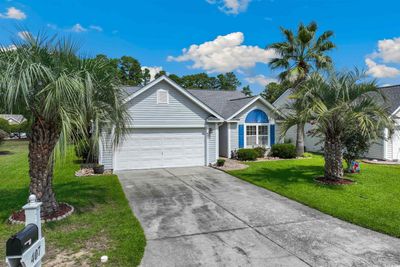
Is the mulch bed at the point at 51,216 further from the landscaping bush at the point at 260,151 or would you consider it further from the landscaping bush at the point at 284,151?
the landscaping bush at the point at 284,151

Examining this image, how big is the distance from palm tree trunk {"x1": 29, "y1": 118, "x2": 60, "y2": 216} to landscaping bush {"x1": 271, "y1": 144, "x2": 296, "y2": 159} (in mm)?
15627

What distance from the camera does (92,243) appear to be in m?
5.65

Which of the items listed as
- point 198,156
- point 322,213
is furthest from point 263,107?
point 322,213

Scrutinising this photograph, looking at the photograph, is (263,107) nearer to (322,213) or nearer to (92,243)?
(322,213)

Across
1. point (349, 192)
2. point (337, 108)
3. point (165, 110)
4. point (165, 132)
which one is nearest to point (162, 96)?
point (165, 110)

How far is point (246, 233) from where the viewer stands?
246 inches

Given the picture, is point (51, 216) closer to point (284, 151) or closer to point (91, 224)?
point (91, 224)

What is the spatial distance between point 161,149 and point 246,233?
990 cm

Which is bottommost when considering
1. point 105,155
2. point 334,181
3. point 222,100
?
point 334,181

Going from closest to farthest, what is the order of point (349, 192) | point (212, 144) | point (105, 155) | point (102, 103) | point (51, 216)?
point (51, 216)
point (102, 103)
point (349, 192)
point (105, 155)
point (212, 144)

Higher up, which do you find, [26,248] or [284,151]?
[26,248]

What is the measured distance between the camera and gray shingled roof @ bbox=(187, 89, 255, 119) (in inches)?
802

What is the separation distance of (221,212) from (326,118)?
563cm

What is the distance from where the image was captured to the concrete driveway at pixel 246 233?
5066 mm
